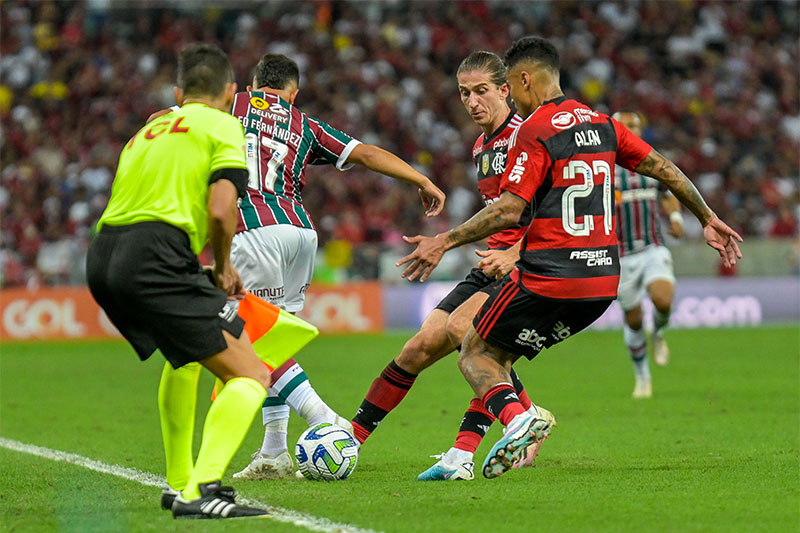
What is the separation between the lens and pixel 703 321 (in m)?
21.0

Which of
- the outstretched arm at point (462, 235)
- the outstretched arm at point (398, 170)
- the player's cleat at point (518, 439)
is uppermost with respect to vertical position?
the outstretched arm at point (398, 170)

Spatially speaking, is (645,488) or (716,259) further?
(716,259)

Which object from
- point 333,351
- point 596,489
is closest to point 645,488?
point 596,489

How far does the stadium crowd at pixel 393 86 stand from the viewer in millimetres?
22375

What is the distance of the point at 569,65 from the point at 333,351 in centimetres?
1214

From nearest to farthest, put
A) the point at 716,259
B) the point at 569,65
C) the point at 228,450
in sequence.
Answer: the point at 228,450
the point at 716,259
the point at 569,65

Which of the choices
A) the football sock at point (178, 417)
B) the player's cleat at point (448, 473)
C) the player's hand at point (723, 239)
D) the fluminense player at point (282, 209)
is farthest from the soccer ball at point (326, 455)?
the player's hand at point (723, 239)

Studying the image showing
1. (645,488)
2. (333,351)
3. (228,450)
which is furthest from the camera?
(333,351)

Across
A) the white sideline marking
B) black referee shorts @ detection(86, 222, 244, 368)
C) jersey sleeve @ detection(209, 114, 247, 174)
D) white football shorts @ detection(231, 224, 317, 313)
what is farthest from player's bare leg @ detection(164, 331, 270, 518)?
white football shorts @ detection(231, 224, 317, 313)

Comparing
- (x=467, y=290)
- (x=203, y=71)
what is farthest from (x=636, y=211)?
(x=203, y=71)

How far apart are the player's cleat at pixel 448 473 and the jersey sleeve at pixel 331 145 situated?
75.9 inches

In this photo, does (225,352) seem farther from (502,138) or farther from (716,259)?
(716,259)

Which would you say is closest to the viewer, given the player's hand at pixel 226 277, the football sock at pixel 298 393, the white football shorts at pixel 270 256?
the player's hand at pixel 226 277

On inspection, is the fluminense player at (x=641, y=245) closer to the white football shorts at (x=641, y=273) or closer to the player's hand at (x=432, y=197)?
the white football shorts at (x=641, y=273)
